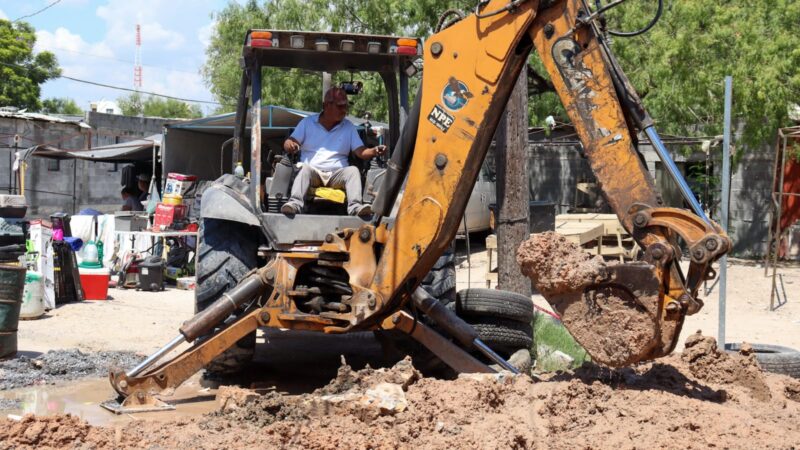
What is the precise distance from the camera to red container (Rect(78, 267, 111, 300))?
12562mm

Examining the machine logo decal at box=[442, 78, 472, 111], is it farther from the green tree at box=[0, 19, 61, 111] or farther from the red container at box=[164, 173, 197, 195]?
the green tree at box=[0, 19, 61, 111]

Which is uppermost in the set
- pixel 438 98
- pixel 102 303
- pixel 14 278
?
pixel 438 98

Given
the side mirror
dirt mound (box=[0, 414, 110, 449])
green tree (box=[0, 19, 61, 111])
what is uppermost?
green tree (box=[0, 19, 61, 111])

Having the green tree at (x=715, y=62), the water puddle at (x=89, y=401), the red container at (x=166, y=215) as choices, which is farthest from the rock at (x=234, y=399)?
the green tree at (x=715, y=62)

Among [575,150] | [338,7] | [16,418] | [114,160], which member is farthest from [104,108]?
[16,418]

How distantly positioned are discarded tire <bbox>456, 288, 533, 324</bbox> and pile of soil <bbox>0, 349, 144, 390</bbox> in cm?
293

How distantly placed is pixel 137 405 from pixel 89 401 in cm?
58

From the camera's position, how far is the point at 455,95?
571 centimetres

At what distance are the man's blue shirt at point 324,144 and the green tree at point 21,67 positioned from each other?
40.8 metres

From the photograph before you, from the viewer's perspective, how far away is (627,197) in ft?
16.5

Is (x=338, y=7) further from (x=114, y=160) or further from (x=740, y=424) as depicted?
(x=740, y=424)

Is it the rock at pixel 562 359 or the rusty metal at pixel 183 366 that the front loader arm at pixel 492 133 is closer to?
the rusty metal at pixel 183 366

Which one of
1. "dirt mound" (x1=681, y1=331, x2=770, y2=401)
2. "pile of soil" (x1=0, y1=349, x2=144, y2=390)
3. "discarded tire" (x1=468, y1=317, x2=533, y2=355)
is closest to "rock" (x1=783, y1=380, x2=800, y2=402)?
"dirt mound" (x1=681, y1=331, x2=770, y2=401)

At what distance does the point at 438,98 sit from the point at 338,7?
16.0m
